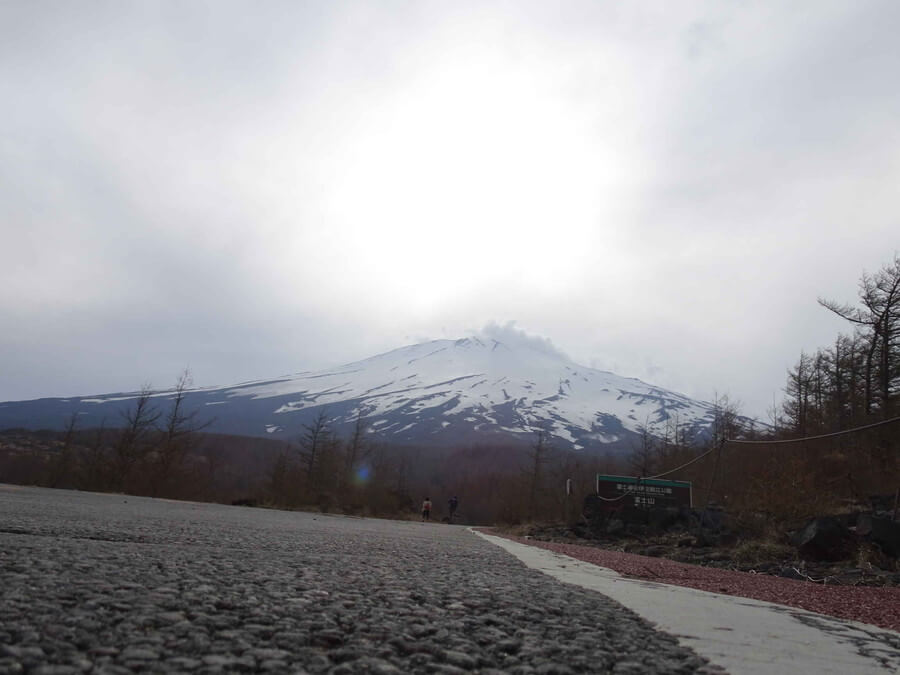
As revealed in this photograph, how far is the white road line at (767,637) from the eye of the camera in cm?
187

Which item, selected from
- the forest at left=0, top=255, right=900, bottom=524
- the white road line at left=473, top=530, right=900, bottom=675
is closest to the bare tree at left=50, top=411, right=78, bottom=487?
the forest at left=0, top=255, right=900, bottom=524

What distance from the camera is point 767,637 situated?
2283 millimetres

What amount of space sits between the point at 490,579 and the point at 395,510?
130ft

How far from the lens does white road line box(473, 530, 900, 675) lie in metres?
1.87

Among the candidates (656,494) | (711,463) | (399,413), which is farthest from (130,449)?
(399,413)

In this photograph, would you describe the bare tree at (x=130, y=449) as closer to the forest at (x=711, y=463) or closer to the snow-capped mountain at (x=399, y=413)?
the forest at (x=711, y=463)

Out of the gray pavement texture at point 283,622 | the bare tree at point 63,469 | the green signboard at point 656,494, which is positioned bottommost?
the bare tree at point 63,469

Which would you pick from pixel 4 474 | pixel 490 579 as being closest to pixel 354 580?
pixel 490 579

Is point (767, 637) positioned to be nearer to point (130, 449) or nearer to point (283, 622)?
point (283, 622)

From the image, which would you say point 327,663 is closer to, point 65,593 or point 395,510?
point 65,593

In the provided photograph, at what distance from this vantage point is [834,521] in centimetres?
982

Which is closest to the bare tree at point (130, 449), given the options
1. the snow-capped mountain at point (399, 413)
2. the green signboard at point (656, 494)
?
the green signboard at point (656, 494)

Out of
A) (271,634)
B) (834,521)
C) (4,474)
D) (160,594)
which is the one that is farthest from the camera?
(4,474)

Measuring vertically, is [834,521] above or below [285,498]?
above
